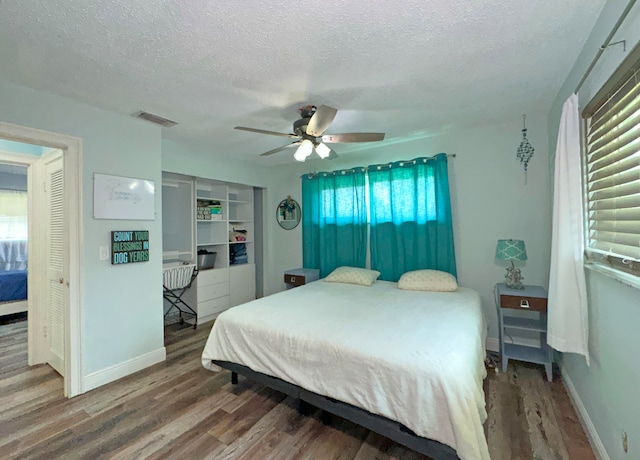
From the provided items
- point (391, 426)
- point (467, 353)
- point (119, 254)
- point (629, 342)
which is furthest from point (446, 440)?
point (119, 254)

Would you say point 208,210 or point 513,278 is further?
point 208,210

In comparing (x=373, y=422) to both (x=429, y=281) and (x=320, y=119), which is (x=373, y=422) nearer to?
(x=429, y=281)

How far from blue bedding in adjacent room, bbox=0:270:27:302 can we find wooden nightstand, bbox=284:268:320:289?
404 centimetres

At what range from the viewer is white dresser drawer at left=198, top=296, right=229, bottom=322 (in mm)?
4008

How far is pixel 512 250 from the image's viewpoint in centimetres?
267

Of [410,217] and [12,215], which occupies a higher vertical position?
[12,215]

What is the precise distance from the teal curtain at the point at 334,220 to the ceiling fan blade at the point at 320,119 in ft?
5.28

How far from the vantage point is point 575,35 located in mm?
1580

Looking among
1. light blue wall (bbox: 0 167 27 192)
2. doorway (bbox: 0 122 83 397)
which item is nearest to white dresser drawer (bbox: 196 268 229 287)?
doorway (bbox: 0 122 83 397)

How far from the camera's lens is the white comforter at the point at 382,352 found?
4.43ft

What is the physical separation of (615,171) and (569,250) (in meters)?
0.55

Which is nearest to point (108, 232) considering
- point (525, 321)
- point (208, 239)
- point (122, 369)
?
point (122, 369)

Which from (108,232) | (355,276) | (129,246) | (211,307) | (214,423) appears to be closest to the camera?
(214,423)

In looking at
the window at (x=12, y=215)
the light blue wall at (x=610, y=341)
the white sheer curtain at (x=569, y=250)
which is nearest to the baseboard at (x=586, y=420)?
the light blue wall at (x=610, y=341)
